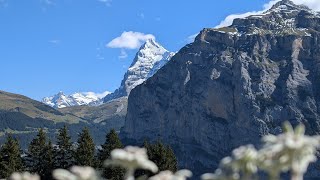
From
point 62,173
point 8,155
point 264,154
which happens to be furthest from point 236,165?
point 8,155

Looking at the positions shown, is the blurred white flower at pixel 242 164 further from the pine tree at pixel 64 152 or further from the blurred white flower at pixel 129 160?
the pine tree at pixel 64 152

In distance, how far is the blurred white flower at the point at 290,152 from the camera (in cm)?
532

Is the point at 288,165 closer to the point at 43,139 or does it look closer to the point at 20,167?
the point at 20,167

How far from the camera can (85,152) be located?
9044 cm

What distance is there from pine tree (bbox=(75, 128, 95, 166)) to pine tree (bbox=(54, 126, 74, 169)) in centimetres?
359

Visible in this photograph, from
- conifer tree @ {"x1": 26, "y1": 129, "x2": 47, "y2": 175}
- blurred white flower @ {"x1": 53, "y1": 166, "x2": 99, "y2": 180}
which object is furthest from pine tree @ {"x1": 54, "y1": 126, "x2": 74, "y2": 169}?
blurred white flower @ {"x1": 53, "y1": 166, "x2": 99, "y2": 180}

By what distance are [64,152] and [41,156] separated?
4944 mm

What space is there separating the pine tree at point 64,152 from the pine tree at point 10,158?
11960 millimetres

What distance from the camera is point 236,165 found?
6078 mm

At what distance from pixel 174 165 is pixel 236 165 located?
300ft

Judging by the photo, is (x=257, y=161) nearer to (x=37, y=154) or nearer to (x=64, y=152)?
(x=37, y=154)

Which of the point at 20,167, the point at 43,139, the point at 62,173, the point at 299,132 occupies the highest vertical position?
the point at 43,139

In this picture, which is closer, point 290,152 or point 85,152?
point 290,152

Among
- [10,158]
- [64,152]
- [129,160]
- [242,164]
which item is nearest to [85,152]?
[64,152]
